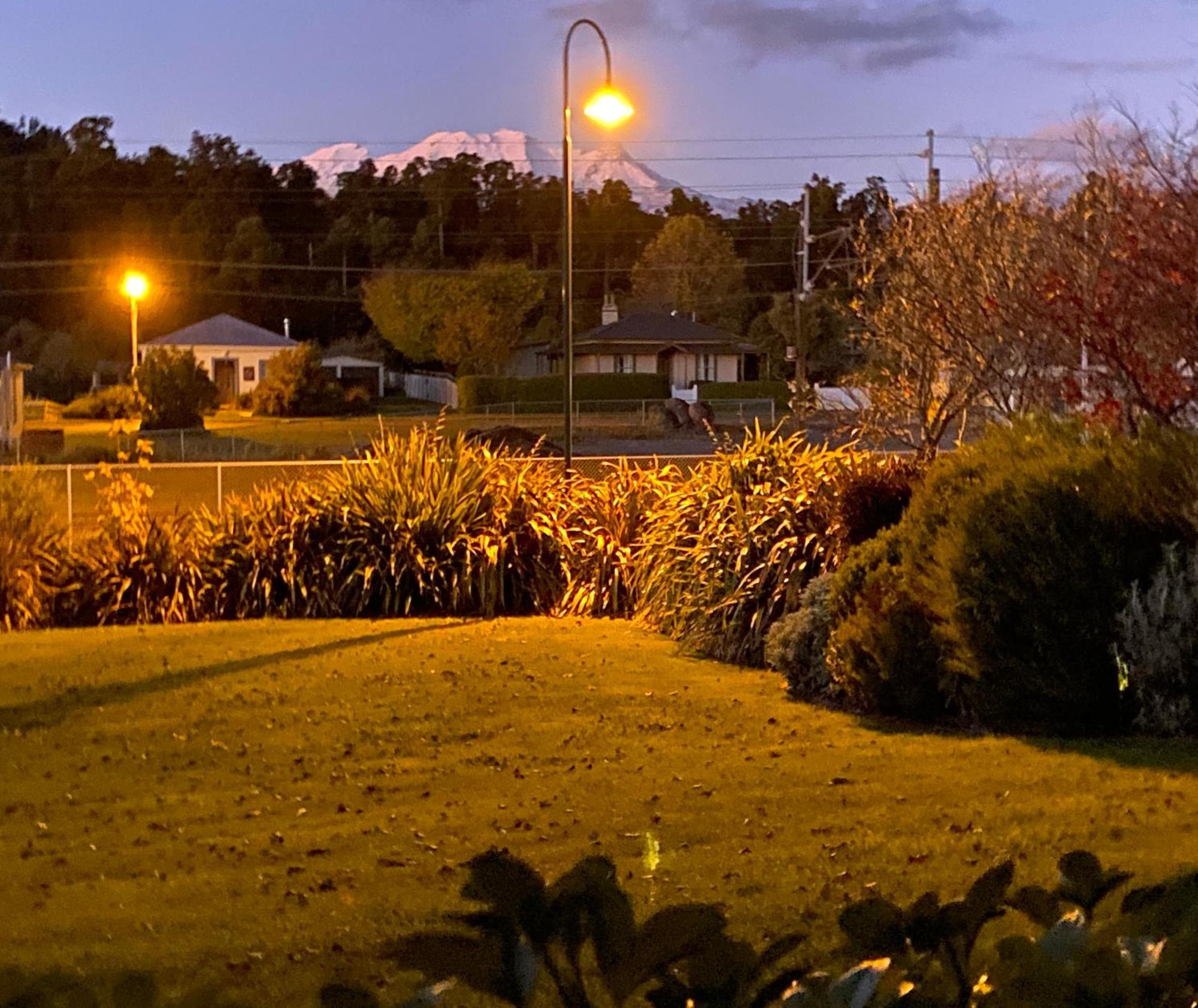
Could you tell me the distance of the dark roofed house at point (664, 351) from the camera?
71.9 m

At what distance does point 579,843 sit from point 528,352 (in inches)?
2898

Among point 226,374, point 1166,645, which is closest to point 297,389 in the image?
point 226,374

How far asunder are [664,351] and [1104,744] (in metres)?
64.6

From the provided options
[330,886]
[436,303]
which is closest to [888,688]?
[330,886]

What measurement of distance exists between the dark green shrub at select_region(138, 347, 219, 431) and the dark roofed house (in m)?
25.8

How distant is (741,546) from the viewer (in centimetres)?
1274

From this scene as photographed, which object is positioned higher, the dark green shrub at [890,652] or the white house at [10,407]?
the white house at [10,407]

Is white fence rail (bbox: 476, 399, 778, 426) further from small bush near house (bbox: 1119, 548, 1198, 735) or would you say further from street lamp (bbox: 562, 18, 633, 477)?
small bush near house (bbox: 1119, 548, 1198, 735)

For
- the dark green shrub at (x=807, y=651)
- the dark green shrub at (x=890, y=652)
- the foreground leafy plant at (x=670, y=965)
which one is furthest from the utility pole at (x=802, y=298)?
the foreground leafy plant at (x=670, y=965)

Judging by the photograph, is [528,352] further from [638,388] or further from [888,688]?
[888,688]

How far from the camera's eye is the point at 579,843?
7.00 metres

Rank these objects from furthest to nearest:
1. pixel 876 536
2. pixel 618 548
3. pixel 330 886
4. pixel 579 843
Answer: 1. pixel 618 548
2. pixel 876 536
3. pixel 579 843
4. pixel 330 886

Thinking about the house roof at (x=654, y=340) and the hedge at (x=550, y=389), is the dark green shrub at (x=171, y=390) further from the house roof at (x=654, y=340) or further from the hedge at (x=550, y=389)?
the house roof at (x=654, y=340)

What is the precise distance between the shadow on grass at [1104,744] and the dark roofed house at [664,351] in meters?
61.4
